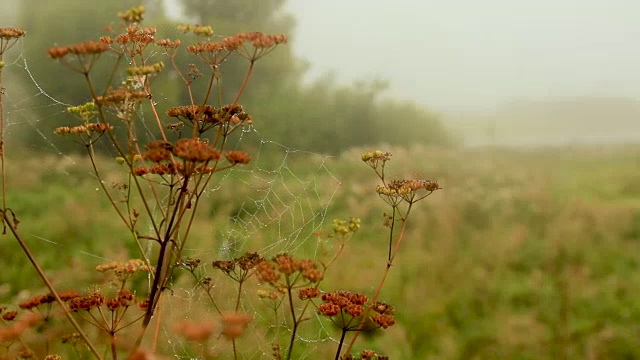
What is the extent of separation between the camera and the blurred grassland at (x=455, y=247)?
15.4 feet

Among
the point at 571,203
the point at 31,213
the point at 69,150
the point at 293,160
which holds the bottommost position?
the point at 31,213

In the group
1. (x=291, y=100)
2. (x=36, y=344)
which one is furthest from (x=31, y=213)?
(x=291, y=100)

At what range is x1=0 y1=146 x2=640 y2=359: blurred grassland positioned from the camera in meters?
4.71

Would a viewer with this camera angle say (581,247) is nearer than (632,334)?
No

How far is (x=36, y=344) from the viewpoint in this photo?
2.90m

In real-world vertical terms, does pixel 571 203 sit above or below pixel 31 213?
above

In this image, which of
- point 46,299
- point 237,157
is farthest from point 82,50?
point 46,299

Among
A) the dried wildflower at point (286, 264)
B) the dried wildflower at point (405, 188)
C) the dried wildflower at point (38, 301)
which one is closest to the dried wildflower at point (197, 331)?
the dried wildflower at point (286, 264)

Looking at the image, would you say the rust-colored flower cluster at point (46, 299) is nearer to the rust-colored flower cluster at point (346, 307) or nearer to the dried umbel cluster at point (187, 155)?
the dried umbel cluster at point (187, 155)

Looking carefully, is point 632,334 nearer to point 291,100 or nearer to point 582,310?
point 582,310

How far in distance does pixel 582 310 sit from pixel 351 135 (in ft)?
29.4

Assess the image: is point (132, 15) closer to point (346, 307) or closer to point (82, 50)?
point (82, 50)

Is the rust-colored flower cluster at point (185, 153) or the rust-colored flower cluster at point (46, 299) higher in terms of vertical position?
the rust-colored flower cluster at point (185, 153)

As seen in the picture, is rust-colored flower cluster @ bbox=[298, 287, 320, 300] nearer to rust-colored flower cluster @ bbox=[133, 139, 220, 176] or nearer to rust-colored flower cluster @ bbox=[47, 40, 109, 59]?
rust-colored flower cluster @ bbox=[133, 139, 220, 176]
